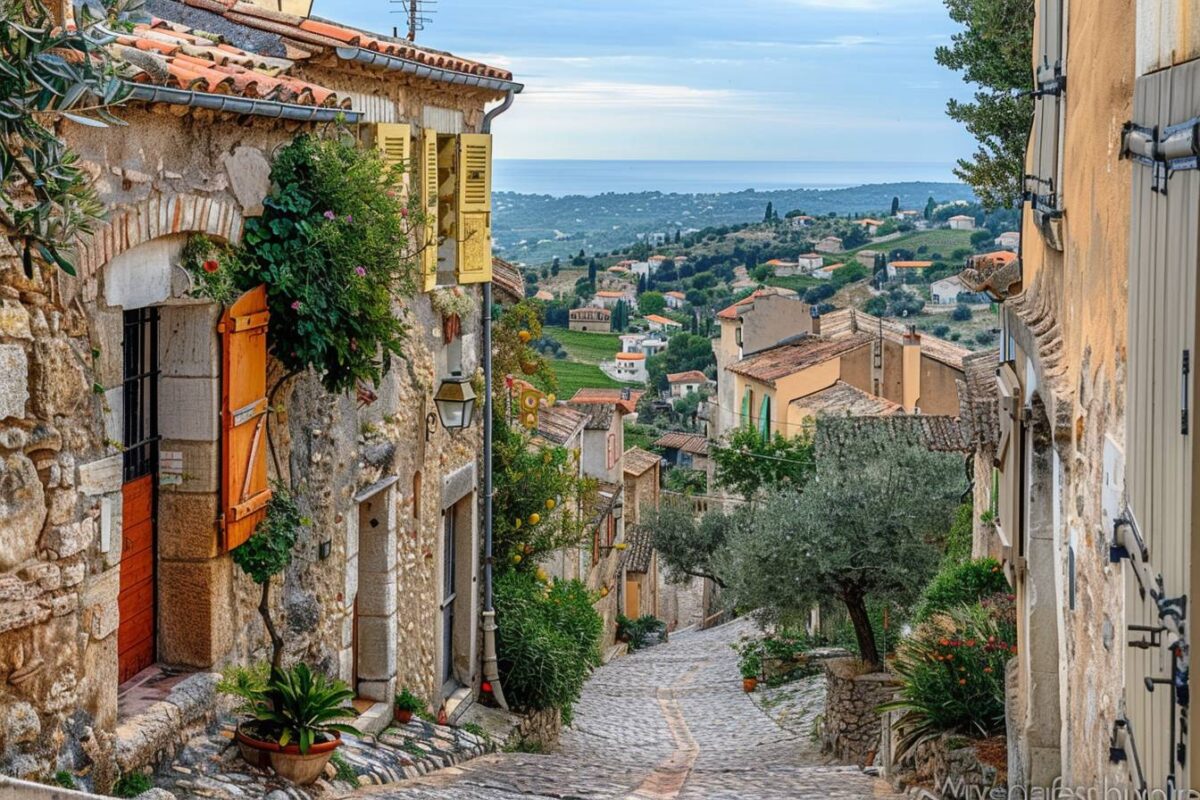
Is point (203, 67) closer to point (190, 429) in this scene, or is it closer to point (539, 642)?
point (190, 429)

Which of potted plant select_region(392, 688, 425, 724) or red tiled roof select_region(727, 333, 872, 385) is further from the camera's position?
red tiled roof select_region(727, 333, 872, 385)

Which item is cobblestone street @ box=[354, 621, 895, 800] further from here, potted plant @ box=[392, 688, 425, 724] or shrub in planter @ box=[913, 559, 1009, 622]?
shrub in planter @ box=[913, 559, 1009, 622]

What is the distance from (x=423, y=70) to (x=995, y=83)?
6.39 meters

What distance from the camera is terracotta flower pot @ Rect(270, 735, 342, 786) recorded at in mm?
7840

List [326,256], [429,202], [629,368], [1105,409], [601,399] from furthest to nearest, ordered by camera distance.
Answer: [629,368]
[601,399]
[429,202]
[326,256]
[1105,409]

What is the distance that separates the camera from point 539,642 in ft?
46.2

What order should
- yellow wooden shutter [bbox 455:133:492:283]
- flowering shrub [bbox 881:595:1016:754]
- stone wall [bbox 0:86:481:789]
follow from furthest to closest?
yellow wooden shutter [bbox 455:133:492:283] → flowering shrub [bbox 881:595:1016:754] → stone wall [bbox 0:86:481:789]

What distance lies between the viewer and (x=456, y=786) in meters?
9.66

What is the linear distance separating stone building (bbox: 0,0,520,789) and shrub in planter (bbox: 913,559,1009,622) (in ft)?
15.7

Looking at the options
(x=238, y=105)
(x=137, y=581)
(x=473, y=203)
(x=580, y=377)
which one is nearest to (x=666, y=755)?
(x=473, y=203)

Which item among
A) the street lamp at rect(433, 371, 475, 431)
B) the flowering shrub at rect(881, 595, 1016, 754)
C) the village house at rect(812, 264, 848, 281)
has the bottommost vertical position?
the flowering shrub at rect(881, 595, 1016, 754)

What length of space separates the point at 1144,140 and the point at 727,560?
64.5ft

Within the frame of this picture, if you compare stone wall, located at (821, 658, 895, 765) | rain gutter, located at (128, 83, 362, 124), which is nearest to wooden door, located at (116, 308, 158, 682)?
rain gutter, located at (128, 83, 362, 124)

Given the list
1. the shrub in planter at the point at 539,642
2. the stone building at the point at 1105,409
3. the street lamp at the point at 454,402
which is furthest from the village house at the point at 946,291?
the stone building at the point at 1105,409
